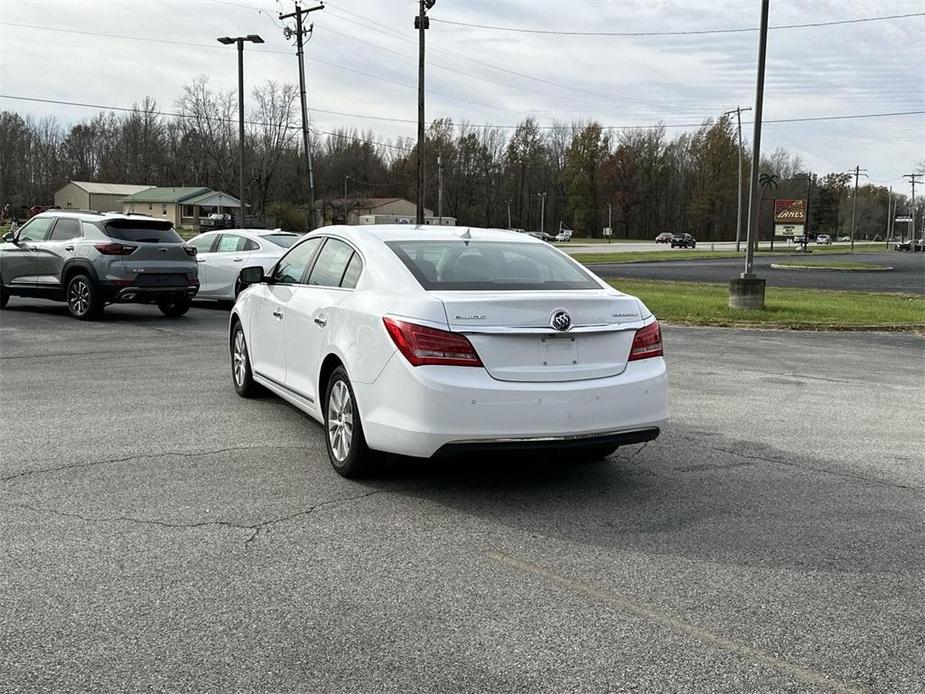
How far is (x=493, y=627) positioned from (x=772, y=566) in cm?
154

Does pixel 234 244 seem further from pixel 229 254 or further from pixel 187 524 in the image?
pixel 187 524

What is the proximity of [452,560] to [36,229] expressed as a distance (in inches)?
553

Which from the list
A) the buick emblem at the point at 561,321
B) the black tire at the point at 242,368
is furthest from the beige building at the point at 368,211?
the buick emblem at the point at 561,321

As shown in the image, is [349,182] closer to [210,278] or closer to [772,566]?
[210,278]

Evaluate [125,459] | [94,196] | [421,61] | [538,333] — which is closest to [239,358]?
[125,459]

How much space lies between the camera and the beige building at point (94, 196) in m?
112

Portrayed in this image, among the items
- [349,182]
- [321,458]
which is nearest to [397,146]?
[349,182]

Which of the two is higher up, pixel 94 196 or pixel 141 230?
pixel 94 196

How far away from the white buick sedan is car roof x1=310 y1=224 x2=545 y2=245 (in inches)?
1.3

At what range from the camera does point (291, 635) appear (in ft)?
11.2

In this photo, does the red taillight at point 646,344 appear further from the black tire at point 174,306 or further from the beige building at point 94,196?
the beige building at point 94,196

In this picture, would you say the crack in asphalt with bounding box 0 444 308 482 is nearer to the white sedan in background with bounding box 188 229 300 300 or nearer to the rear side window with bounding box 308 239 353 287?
the rear side window with bounding box 308 239 353 287

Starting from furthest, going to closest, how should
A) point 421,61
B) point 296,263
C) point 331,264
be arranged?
point 421,61 → point 296,263 → point 331,264

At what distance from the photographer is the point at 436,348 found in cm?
498
